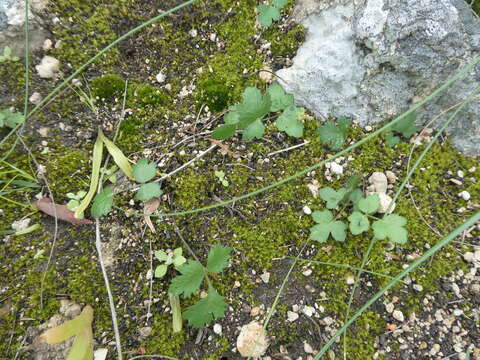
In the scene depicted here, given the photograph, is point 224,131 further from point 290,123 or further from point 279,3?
point 279,3

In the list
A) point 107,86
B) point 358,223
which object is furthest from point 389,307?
point 107,86

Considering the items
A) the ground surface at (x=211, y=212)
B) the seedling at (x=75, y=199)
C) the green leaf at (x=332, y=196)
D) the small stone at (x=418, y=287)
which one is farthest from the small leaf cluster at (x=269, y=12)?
the small stone at (x=418, y=287)

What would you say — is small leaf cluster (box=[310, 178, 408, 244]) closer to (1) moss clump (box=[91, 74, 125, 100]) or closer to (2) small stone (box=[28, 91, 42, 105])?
(1) moss clump (box=[91, 74, 125, 100])

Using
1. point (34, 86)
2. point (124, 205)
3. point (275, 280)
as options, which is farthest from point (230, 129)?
point (34, 86)

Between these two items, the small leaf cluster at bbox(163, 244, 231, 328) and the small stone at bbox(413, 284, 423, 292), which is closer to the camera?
the small leaf cluster at bbox(163, 244, 231, 328)

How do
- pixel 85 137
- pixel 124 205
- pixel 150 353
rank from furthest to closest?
1. pixel 85 137
2. pixel 124 205
3. pixel 150 353

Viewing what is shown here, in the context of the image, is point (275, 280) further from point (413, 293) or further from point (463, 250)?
point (463, 250)

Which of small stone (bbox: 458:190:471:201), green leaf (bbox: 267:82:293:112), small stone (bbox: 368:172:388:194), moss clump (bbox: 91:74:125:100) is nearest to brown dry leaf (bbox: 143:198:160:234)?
moss clump (bbox: 91:74:125:100)
